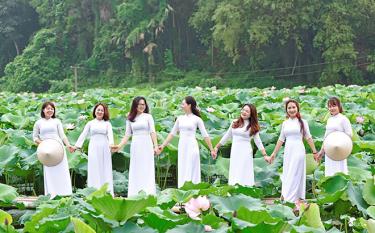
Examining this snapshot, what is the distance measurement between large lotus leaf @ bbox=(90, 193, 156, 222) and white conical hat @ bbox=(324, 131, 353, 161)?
1.95 meters

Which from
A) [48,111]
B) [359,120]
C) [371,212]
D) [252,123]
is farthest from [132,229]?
[359,120]

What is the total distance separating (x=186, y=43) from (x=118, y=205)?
1356 inches

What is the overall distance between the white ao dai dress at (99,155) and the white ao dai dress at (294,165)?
4.91 ft

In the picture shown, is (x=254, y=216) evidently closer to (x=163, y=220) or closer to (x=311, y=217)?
(x=311, y=217)

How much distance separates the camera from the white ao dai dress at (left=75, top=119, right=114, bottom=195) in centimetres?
546

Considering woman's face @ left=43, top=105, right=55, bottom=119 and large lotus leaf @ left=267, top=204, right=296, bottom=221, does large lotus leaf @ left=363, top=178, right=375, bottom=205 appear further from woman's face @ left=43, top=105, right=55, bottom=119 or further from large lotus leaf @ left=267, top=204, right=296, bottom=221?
woman's face @ left=43, top=105, right=55, bottom=119

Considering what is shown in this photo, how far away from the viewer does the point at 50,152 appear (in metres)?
5.02

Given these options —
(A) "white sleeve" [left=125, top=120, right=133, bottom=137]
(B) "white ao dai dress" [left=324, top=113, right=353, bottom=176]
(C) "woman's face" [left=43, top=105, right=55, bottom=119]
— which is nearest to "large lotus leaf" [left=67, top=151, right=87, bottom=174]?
(C) "woman's face" [left=43, top=105, right=55, bottom=119]

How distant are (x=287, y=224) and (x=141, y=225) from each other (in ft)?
2.61

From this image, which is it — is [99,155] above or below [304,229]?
above

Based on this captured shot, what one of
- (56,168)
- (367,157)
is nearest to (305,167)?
(367,157)

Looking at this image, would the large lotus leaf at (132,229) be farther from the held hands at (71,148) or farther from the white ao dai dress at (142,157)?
the held hands at (71,148)

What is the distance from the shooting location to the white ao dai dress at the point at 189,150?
5.48 metres

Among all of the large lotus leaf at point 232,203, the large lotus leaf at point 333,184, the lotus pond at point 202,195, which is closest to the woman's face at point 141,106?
the lotus pond at point 202,195
